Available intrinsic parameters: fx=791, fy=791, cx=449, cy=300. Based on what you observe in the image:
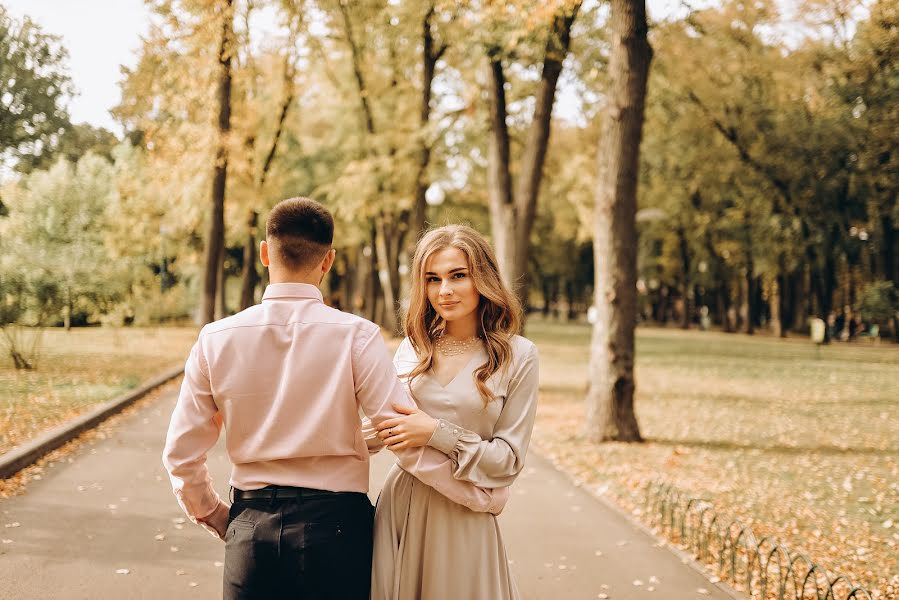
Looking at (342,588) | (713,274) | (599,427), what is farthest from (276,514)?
(713,274)

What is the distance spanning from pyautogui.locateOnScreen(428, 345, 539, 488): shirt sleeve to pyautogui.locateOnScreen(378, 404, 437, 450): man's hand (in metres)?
0.05

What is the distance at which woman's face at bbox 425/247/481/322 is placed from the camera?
9.95ft

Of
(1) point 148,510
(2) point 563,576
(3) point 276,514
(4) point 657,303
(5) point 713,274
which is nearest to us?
(3) point 276,514

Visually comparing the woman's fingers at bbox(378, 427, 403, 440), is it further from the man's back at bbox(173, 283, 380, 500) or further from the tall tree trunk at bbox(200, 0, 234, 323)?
the tall tree trunk at bbox(200, 0, 234, 323)

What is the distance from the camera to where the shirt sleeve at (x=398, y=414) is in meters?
2.51

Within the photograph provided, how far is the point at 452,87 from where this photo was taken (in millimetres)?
22734

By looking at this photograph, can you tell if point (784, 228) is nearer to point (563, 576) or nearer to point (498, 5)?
point (498, 5)

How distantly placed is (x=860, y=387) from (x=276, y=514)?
1883cm

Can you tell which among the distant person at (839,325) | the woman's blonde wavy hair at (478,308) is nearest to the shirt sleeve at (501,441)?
the woman's blonde wavy hair at (478,308)

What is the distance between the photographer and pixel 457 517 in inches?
113

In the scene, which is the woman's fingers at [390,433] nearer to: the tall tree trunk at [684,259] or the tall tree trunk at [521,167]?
the tall tree trunk at [521,167]

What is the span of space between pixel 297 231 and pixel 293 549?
1.01 metres

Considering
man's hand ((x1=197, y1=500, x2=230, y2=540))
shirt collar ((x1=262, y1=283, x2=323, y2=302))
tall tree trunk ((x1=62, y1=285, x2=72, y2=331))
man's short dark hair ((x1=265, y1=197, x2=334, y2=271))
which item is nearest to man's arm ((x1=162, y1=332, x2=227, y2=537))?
man's hand ((x1=197, y1=500, x2=230, y2=540))

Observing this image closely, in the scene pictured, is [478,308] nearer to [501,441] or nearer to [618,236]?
[501,441]
